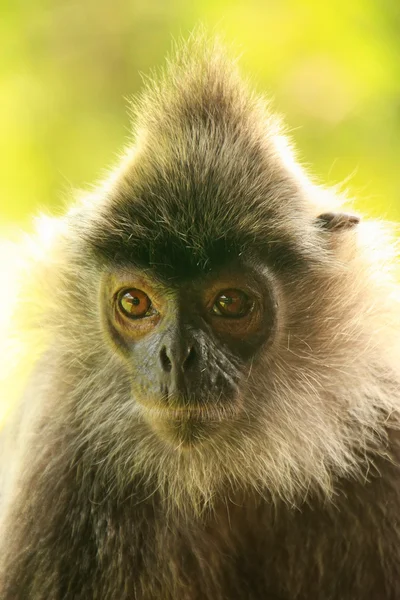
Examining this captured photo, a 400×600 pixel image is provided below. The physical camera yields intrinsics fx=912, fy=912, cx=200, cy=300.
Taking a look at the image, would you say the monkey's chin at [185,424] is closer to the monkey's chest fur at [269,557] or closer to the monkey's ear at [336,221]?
the monkey's chest fur at [269,557]

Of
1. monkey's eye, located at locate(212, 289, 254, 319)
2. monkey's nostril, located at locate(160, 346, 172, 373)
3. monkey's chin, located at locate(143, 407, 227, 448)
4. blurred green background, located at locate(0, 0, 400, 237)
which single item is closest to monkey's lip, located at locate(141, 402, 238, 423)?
monkey's chin, located at locate(143, 407, 227, 448)

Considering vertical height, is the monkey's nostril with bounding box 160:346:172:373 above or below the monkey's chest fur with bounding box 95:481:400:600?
above

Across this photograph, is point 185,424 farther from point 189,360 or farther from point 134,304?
point 134,304

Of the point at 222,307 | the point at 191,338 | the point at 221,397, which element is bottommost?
the point at 221,397

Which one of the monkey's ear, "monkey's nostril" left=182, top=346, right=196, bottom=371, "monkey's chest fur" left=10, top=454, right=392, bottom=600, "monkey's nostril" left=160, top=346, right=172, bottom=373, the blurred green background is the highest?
the blurred green background

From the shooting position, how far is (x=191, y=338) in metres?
3.43

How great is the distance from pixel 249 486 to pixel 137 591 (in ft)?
2.08

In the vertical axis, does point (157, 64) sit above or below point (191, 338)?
above

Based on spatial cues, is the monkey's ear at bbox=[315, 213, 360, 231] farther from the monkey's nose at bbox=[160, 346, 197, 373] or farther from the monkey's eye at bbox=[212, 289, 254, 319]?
the monkey's nose at bbox=[160, 346, 197, 373]

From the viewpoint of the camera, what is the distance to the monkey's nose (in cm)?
333

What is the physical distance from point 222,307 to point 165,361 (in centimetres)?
35

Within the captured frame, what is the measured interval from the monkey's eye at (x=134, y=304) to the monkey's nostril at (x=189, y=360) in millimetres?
367

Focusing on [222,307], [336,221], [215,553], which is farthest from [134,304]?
[215,553]

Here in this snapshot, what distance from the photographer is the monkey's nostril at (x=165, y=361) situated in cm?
337
